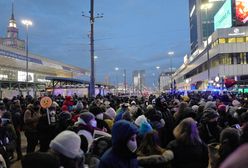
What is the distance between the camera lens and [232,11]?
75875 mm

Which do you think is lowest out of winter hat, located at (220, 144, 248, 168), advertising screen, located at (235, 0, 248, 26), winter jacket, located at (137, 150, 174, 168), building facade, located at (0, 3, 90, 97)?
winter jacket, located at (137, 150, 174, 168)

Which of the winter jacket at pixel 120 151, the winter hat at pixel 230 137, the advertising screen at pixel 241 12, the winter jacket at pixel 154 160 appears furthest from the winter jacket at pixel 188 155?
the advertising screen at pixel 241 12

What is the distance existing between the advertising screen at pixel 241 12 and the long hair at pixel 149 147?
72.1 metres

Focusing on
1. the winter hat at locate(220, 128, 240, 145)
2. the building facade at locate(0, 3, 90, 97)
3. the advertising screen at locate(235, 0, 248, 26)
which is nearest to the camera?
the winter hat at locate(220, 128, 240, 145)

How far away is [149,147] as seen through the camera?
6.00m

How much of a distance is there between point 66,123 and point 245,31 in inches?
2543

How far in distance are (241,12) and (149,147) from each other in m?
73.7

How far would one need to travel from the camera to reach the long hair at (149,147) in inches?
235

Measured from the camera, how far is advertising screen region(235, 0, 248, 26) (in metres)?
73.9

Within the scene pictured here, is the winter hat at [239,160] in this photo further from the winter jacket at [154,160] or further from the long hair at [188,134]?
the long hair at [188,134]

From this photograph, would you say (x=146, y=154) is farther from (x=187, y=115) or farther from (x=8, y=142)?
(x=8, y=142)

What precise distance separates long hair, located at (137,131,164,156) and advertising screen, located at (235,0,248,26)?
7212 centimetres

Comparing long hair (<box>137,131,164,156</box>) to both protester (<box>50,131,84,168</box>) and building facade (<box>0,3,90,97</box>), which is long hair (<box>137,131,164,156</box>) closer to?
protester (<box>50,131,84,168</box>)

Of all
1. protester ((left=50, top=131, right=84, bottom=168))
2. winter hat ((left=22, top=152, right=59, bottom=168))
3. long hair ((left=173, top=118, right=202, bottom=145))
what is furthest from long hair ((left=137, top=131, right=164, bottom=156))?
winter hat ((left=22, top=152, right=59, bottom=168))
